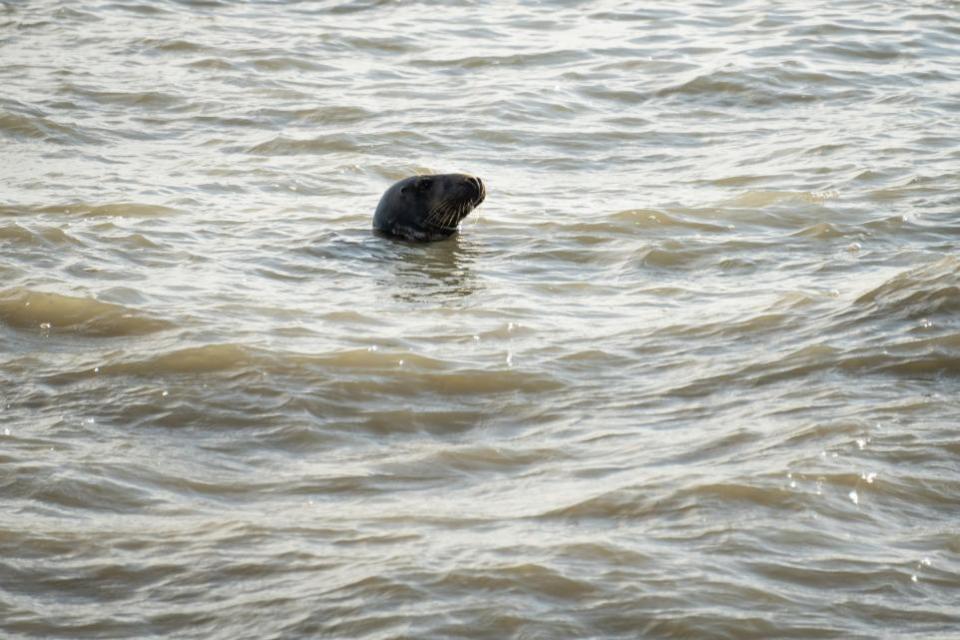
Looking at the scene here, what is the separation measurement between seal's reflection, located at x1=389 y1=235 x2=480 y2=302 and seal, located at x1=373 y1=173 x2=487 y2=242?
11 cm

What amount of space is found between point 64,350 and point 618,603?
11.4 feet

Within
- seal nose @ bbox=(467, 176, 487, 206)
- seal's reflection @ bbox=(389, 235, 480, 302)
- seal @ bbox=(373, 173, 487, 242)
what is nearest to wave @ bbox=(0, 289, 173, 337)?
seal's reflection @ bbox=(389, 235, 480, 302)

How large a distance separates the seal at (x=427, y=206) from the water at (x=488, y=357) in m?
0.18

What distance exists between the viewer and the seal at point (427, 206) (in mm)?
9352

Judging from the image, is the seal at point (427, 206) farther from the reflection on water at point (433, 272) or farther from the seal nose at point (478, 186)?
the reflection on water at point (433, 272)

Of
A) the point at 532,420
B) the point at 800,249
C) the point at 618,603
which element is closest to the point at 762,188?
the point at 800,249

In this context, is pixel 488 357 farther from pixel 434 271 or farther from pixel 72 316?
pixel 72 316

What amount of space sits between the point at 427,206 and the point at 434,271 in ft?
2.55

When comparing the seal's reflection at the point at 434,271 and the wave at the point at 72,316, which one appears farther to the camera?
the seal's reflection at the point at 434,271

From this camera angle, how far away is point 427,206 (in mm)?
9438

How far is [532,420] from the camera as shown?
6191mm

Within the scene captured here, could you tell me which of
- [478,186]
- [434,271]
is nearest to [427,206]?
[478,186]

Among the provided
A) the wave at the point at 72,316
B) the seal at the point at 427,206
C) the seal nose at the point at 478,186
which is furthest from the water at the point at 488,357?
the seal nose at the point at 478,186

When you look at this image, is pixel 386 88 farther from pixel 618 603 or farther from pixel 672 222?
pixel 618 603
